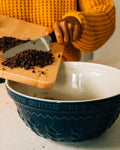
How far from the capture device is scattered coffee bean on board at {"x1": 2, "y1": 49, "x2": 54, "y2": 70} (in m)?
0.60

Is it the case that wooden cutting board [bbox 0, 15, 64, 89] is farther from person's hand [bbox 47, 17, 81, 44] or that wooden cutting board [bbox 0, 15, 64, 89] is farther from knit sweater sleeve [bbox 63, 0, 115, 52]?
knit sweater sleeve [bbox 63, 0, 115, 52]

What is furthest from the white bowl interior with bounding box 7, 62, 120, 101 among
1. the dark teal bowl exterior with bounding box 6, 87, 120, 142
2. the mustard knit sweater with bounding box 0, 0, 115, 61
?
the mustard knit sweater with bounding box 0, 0, 115, 61

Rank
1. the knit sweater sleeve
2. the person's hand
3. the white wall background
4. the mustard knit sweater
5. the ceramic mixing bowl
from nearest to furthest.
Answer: the ceramic mixing bowl, the person's hand, the knit sweater sleeve, the mustard knit sweater, the white wall background

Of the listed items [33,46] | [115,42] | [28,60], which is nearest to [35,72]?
[28,60]

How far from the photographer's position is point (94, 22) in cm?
92

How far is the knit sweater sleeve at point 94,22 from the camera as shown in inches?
34.0

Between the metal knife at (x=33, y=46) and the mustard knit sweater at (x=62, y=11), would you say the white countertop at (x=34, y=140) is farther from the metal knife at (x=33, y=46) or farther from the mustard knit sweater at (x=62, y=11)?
the mustard knit sweater at (x=62, y=11)

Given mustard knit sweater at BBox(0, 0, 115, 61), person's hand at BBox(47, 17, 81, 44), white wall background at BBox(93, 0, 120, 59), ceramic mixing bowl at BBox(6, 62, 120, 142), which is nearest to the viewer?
ceramic mixing bowl at BBox(6, 62, 120, 142)

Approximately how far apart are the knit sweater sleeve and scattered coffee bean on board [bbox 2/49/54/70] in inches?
10.4

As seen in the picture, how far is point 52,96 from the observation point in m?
0.68

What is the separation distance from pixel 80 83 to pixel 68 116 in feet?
0.78

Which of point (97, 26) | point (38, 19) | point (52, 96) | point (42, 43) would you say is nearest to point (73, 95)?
point (52, 96)

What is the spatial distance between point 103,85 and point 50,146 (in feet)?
0.76

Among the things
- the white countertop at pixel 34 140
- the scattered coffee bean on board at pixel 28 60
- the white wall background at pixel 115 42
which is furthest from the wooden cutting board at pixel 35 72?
the white wall background at pixel 115 42
